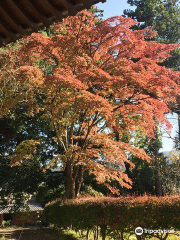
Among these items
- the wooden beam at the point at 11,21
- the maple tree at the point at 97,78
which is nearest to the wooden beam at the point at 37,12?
the wooden beam at the point at 11,21

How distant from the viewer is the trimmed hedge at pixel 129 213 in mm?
4934

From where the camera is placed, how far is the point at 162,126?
350 inches

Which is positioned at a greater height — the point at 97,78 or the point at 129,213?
the point at 97,78

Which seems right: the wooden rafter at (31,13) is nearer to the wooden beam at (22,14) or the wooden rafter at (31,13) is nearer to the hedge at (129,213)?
the wooden beam at (22,14)

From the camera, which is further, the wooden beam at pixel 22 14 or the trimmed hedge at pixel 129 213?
the trimmed hedge at pixel 129 213

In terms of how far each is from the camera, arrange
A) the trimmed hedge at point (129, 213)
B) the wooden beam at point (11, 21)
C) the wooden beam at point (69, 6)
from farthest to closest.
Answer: the trimmed hedge at point (129, 213)
the wooden beam at point (11, 21)
the wooden beam at point (69, 6)

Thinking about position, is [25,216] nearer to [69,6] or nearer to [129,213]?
[129,213]

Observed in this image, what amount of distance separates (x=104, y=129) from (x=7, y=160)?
192 inches

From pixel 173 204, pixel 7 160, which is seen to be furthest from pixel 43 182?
pixel 173 204

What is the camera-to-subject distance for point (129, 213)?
548cm

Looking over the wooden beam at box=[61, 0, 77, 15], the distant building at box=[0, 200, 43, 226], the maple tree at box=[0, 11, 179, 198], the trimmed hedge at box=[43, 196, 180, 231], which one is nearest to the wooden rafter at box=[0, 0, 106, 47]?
the wooden beam at box=[61, 0, 77, 15]

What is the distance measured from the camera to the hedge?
16.2 ft

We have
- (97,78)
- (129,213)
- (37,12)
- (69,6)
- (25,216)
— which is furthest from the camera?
(25,216)

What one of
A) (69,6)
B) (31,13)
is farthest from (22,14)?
(69,6)
